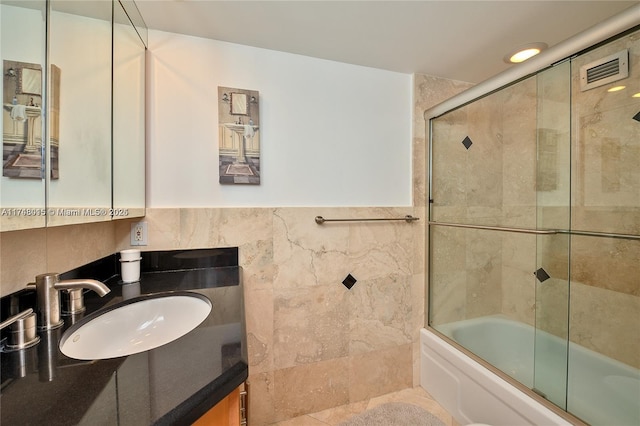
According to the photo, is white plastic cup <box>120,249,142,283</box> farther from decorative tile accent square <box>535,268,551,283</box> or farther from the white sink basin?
decorative tile accent square <box>535,268,551,283</box>

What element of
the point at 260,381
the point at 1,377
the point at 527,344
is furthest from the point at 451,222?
the point at 1,377

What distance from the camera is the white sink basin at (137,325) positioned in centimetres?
83

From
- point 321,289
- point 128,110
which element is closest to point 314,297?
point 321,289

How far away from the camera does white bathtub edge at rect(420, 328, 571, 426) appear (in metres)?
1.21

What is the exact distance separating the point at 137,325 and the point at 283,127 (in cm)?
121

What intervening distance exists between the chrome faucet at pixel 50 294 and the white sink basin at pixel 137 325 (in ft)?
0.20

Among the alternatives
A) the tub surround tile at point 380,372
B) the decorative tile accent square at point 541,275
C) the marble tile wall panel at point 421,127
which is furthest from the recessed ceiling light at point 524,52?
the tub surround tile at point 380,372

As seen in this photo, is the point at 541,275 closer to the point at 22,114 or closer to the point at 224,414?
the point at 224,414

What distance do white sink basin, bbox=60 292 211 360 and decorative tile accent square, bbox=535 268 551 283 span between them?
191 cm

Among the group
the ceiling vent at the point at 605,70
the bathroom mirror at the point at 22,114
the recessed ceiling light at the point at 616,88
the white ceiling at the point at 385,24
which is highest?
the white ceiling at the point at 385,24

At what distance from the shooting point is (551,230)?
4.91 feet

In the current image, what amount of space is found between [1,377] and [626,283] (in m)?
2.48

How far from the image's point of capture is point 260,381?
153 centimetres

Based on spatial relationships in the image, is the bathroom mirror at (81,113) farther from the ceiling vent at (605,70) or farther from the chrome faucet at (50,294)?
the ceiling vent at (605,70)
